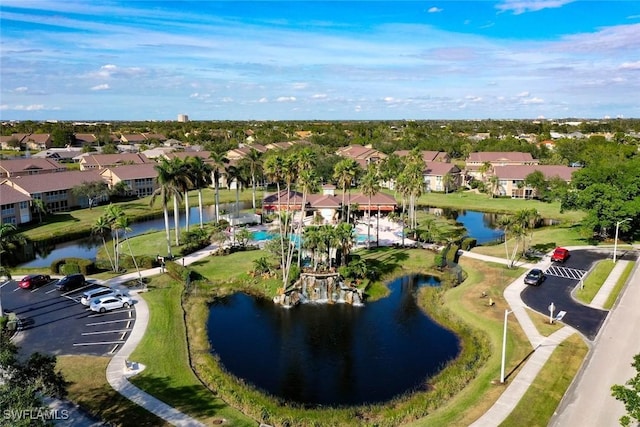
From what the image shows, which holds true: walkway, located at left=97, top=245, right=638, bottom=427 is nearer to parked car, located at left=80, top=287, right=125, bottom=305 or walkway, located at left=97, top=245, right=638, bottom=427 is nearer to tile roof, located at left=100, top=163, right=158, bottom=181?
parked car, located at left=80, top=287, right=125, bottom=305

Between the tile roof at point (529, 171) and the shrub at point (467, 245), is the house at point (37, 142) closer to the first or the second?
the tile roof at point (529, 171)

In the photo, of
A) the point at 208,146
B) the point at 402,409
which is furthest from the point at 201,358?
the point at 208,146

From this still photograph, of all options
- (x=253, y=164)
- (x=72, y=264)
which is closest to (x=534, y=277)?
(x=72, y=264)

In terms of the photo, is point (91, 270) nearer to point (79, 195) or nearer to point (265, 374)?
point (265, 374)

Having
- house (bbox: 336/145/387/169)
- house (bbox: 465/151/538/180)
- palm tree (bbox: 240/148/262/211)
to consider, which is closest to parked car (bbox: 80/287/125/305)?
palm tree (bbox: 240/148/262/211)

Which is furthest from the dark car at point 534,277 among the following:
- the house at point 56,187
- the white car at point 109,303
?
the house at point 56,187

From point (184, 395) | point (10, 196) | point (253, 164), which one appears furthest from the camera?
point (253, 164)

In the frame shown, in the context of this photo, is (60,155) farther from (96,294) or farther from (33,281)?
(96,294)
